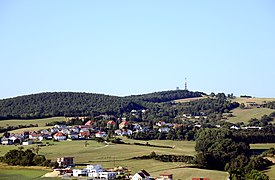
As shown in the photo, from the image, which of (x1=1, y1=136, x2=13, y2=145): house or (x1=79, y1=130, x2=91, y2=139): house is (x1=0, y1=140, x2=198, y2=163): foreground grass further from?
(x1=79, y1=130, x2=91, y2=139): house

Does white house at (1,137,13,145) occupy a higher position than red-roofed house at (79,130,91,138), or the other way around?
red-roofed house at (79,130,91,138)

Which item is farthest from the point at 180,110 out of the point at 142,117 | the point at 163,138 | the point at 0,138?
the point at 0,138

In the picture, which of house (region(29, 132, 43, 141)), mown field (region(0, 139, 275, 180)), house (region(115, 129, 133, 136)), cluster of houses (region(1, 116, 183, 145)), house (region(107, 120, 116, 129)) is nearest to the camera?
mown field (region(0, 139, 275, 180))

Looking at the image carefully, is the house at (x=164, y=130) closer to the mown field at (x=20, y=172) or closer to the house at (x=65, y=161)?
the house at (x=65, y=161)

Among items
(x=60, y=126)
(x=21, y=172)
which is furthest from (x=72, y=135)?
(x=21, y=172)

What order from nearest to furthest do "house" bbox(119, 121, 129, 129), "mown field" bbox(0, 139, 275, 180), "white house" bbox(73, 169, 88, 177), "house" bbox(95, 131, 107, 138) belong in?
"white house" bbox(73, 169, 88, 177)
"mown field" bbox(0, 139, 275, 180)
"house" bbox(95, 131, 107, 138)
"house" bbox(119, 121, 129, 129)

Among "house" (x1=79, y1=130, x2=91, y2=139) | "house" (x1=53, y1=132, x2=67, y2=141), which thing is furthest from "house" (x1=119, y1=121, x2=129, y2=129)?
"house" (x1=53, y1=132, x2=67, y2=141)

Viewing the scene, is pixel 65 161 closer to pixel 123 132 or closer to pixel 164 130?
pixel 123 132
